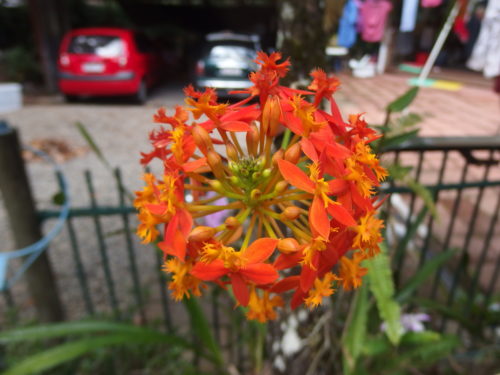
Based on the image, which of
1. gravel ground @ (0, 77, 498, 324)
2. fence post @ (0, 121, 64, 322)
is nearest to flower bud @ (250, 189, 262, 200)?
gravel ground @ (0, 77, 498, 324)

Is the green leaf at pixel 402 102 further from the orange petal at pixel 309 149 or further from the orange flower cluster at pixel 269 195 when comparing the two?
the orange petal at pixel 309 149

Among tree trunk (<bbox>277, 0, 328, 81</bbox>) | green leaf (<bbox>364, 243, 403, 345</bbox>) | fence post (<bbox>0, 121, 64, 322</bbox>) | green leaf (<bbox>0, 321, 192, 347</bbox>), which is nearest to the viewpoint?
green leaf (<bbox>364, 243, 403, 345</bbox>)

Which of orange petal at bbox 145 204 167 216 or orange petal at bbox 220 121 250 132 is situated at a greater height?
orange petal at bbox 220 121 250 132

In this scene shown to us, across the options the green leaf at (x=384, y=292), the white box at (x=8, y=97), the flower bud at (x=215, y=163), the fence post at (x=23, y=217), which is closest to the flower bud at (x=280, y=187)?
the flower bud at (x=215, y=163)

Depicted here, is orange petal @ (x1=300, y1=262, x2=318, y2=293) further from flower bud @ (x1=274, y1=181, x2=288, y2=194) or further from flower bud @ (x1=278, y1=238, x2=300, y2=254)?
flower bud @ (x1=274, y1=181, x2=288, y2=194)

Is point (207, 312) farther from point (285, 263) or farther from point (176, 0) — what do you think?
point (176, 0)

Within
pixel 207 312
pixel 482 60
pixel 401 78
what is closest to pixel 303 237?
pixel 207 312
